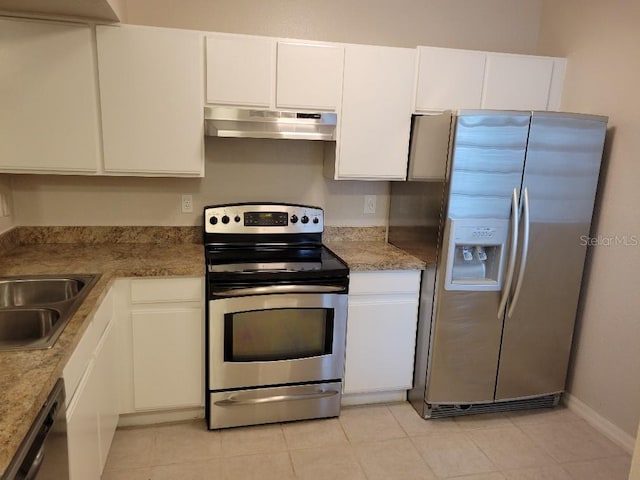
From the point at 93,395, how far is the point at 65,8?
170 centimetres

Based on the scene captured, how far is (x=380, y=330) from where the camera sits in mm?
2627

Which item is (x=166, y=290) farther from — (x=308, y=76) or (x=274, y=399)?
(x=308, y=76)

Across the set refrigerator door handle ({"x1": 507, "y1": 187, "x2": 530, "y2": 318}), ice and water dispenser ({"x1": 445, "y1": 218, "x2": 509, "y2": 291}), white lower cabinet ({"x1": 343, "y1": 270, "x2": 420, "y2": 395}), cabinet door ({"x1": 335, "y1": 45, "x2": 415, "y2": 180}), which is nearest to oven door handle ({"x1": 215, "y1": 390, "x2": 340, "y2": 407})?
white lower cabinet ({"x1": 343, "y1": 270, "x2": 420, "y2": 395})

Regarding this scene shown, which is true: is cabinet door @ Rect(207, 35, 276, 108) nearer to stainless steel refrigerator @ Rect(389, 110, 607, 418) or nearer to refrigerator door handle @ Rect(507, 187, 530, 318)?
stainless steel refrigerator @ Rect(389, 110, 607, 418)

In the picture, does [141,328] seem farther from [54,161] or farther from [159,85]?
[159,85]

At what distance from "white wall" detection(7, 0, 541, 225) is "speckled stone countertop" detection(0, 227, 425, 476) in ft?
0.24

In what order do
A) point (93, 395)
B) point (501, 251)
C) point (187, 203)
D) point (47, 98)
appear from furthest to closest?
point (187, 203), point (501, 251), point (47, 98), point (93, 395)

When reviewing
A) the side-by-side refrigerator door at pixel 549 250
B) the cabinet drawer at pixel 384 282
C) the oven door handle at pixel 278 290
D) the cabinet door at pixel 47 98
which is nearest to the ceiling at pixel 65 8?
the cabinet door at pixel 47 98

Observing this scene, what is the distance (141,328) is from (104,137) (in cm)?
98

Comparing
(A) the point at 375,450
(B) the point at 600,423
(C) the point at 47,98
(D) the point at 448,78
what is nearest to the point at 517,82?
(D) the point at 448,78

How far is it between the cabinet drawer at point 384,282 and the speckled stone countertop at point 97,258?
4cm

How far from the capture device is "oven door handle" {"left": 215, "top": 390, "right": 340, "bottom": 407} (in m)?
2.42

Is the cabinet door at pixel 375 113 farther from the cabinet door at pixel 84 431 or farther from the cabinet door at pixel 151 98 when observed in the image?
the cabinet door at pixel 84 431

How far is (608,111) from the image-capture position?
255 centimetres
